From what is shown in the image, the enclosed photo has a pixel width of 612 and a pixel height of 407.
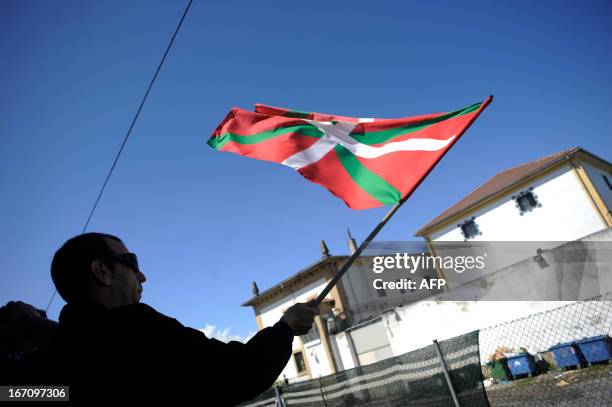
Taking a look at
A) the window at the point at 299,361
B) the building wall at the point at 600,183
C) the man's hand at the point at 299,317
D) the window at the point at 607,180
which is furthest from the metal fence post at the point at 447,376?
the window at the point at 607,180

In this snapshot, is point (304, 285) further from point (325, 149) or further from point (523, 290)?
point (325, 149)

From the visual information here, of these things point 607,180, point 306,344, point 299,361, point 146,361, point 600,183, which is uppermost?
point 607,180

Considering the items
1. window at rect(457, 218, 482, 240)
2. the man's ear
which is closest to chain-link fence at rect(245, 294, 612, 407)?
the man's ear

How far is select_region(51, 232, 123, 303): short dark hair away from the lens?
69.1 inches

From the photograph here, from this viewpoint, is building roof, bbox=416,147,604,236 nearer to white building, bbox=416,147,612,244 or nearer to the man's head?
white building, bbox=416,147,612,244

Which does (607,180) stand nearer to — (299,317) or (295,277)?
(295,277)

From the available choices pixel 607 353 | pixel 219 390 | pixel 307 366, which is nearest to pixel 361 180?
pixel 219 390

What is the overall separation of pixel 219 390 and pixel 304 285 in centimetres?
3056

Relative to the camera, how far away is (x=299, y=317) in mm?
2057

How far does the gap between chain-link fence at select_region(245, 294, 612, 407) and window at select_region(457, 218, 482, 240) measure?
43.0ft

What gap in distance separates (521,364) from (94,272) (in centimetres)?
1428

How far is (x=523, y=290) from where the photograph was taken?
49.9 feet

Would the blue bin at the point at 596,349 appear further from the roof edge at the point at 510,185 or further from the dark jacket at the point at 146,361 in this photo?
the roof edge at the point at 510,185

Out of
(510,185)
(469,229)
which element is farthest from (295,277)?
(510,185)
